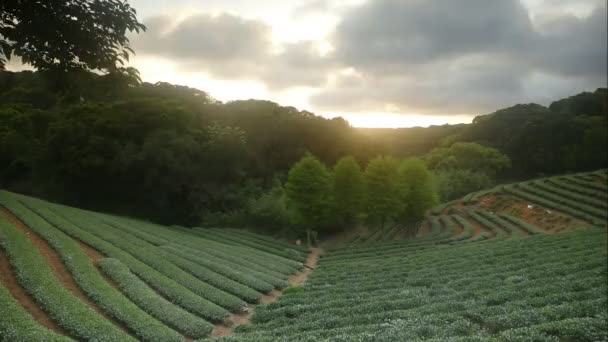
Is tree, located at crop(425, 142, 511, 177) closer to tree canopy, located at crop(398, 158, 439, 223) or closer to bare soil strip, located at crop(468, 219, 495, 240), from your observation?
bare soil strip, located at crop(468, 219, 495, 240)

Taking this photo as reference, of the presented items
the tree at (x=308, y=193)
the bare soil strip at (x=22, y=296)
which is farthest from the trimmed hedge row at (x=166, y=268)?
the tree at (x=308, y=193)

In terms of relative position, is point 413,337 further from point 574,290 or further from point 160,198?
point 160,198

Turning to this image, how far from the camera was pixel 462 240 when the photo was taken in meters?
41.1

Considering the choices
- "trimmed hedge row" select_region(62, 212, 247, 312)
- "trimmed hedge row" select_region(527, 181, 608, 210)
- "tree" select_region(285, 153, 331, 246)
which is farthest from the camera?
"trimmed hedge row" select_region(527, 181, 608, 210)

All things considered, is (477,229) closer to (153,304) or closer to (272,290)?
(272,290)

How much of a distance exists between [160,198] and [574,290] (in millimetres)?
42292

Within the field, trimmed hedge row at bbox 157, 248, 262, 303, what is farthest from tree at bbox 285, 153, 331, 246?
trimmed hedge row at bbox 157, 248, 262, 303

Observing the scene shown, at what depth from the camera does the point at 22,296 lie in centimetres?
1414

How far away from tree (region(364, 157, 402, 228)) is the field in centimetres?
1035

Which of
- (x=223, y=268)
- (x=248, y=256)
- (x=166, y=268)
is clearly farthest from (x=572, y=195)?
(x=166, y=268)

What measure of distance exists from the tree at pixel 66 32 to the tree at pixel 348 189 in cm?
3751

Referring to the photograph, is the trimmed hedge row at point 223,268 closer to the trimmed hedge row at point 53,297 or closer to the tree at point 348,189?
the trimmed hedge row at point 53,297

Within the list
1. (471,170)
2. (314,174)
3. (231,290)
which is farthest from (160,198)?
(471,170)

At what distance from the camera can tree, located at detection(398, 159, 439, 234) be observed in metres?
48.9
